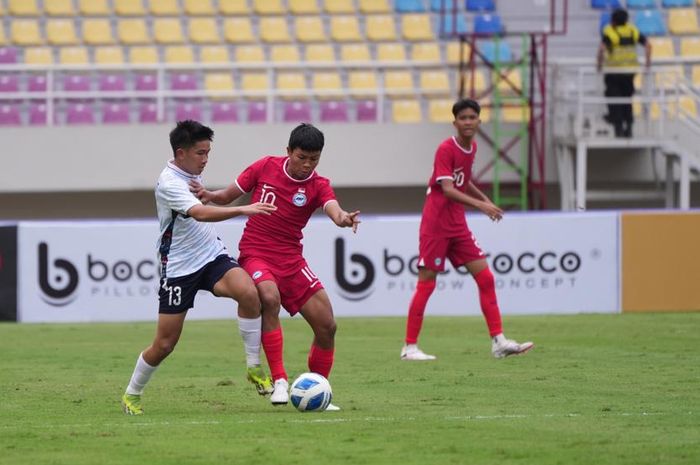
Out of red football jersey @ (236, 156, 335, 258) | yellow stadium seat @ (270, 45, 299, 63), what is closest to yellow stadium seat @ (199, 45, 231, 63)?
yellow stadium seat @ (270, 45, 299, 63)

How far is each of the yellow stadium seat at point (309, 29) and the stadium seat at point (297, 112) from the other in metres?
2.94

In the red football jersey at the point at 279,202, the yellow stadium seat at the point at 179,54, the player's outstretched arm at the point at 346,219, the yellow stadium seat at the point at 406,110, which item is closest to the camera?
the player's outstretched arm at the point at 346,219

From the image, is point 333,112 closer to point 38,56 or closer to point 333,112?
point 333,112

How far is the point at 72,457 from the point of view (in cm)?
800

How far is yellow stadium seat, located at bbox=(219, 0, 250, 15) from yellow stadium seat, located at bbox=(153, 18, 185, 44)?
3.20 feet

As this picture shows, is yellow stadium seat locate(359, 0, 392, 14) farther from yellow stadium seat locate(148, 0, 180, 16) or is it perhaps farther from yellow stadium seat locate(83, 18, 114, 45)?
yellow stadium seat locate(83, 18, 114, 45)

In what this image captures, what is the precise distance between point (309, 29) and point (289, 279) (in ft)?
63.5

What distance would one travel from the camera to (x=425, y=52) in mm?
28703

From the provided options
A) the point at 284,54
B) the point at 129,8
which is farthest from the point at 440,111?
the point at 129,8

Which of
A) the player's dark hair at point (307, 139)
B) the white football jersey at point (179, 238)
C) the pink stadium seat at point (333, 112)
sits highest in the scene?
the pink stadium seat at point (333, 112)

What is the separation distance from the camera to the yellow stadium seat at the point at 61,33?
2867 centimetres

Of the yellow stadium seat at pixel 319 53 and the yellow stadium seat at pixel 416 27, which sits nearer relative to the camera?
the yellow stadium seat at pixel 319 53

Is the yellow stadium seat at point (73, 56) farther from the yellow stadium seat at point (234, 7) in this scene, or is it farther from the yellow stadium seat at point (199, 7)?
the yellow stadium seat at point (234, 7)

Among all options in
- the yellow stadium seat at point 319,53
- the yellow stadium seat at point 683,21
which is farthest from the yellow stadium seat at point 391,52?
the yellow stadium seat at point 683,21
